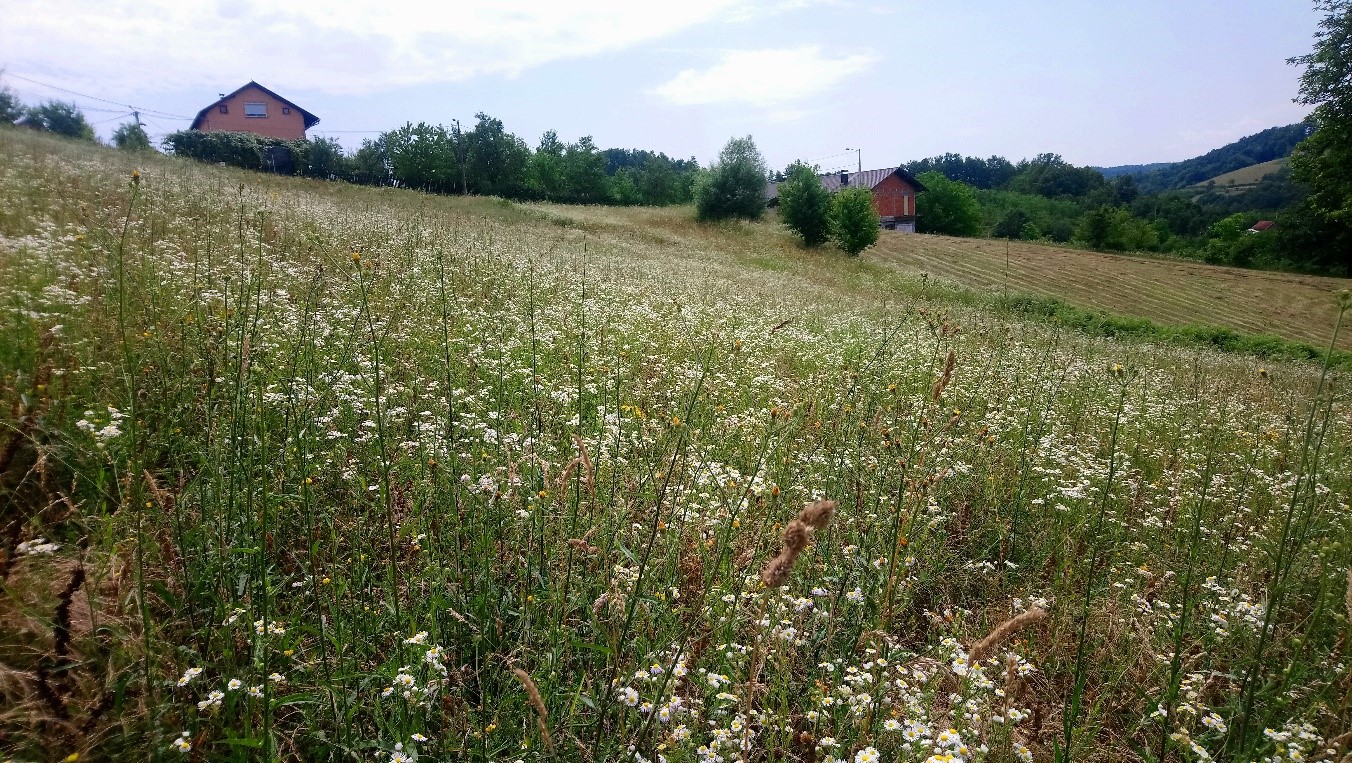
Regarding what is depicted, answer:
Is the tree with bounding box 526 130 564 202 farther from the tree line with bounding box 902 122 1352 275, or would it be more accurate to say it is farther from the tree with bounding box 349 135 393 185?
the tree line with bounding box 902 122 1352 275

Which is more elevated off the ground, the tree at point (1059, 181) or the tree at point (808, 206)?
the tree at point (1059, 181)

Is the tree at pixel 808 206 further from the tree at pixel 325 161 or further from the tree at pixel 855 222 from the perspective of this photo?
the tree at pixel 325 161

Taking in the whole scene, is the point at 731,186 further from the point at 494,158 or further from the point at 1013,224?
the point at 1013,224

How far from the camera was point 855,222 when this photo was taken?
3809 centimetres

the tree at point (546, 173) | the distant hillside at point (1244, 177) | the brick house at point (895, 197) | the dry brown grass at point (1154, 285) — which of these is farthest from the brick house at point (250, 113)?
the distant hillside at point (1244, 177)

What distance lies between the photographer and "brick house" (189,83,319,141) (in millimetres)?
53812

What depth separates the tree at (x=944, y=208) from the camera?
259 feet

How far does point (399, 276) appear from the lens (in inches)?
306

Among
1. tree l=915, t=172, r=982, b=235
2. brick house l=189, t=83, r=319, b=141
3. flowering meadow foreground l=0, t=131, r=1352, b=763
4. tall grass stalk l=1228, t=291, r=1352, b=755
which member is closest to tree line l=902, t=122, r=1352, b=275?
tree l=915, t=172, r=982, b=235

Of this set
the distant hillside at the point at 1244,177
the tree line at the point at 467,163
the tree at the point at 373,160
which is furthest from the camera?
the distant hillside at the point at 1244,177

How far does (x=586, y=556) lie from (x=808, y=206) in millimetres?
40795

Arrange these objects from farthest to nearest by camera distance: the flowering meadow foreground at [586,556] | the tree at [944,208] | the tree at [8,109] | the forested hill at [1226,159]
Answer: the forested hill at [1226,159] → the tree at [944,208] → the tree at [8,109] → the flowering meadow foreground at [586,556]

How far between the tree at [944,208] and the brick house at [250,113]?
70.0 metres

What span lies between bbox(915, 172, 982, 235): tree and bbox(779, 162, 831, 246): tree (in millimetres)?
43838
